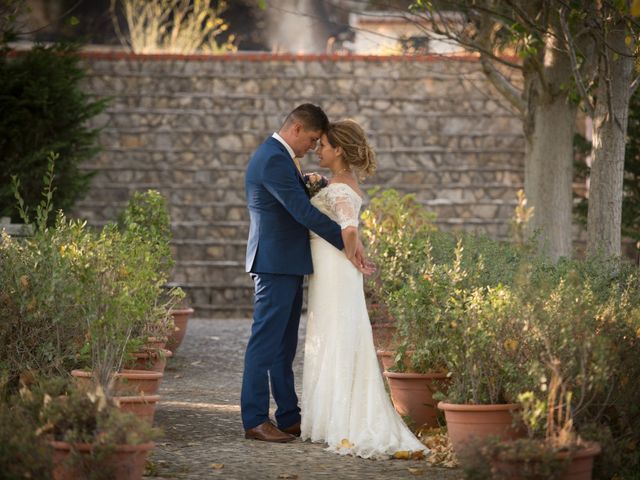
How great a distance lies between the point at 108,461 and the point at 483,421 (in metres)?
1.91

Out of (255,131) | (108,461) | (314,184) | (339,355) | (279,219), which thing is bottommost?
(108,461)

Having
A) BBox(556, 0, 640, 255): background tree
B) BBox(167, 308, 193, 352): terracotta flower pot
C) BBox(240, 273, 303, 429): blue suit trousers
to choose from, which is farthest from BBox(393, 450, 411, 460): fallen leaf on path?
BBox(167, 308, 193, 352): terracotta flower pot

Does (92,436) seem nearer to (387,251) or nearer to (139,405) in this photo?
(139,405)

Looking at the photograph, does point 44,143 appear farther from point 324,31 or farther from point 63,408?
point 324,31

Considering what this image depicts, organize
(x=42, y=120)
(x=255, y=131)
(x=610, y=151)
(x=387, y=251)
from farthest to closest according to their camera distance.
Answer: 1. (x=255, y=131)
2. (x=42, y=120)
3. (x=387, y=251)
4. (x=610, y=151)

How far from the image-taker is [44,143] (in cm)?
1284

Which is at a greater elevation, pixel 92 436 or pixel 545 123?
pixel 545 123

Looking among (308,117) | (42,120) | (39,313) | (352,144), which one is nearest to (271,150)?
(308,117)

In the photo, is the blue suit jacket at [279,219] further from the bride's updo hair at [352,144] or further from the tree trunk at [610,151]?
the tree trunk at [610,151]

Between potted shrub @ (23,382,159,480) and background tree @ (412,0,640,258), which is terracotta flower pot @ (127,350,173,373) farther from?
background tree @ (412,0,640,258)

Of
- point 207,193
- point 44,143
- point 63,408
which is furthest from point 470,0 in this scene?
point 207,193

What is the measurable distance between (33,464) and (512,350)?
94.4 inches

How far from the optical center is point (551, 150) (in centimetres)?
1099

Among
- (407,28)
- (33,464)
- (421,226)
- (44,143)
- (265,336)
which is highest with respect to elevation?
(407,28)
